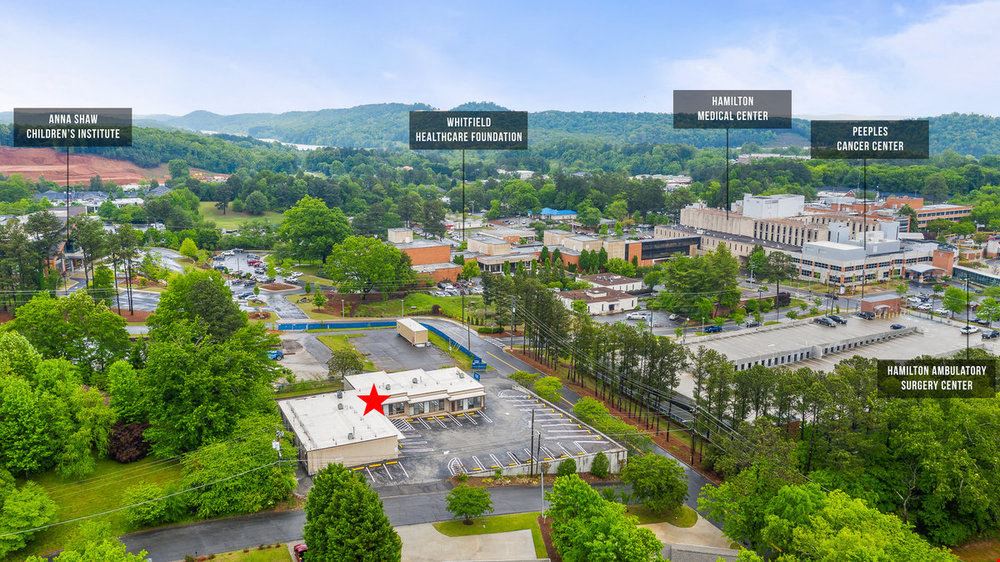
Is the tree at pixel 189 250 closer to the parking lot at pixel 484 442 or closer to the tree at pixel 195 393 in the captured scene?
the tree at pixel 195 393

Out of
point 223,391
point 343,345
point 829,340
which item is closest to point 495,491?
point 223,391

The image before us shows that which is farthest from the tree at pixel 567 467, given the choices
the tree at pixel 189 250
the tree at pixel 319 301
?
the tree at pixel 189 250

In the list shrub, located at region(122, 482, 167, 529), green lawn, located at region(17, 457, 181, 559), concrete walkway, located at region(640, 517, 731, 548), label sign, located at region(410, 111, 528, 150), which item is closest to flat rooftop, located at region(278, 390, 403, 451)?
green lawn, located at region(17, 457, 181, 559)

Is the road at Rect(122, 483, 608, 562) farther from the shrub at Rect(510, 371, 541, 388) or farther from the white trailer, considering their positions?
the white trailer

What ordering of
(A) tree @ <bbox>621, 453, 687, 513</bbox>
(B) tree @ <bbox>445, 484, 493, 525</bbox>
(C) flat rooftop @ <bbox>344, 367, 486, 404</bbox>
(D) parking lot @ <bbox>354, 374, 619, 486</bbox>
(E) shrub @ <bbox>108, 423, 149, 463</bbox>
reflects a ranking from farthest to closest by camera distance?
(C) flat rooftop @ <bbox>344, 367, 486, 404</bbox>
(D) parking lot @ <bbox>354, 374, 619, 486</bbox>
(E) shrub @ <bbox>108, 423, 149, 463</bbox>
(A) tree @ <bbox>621, 453, 687, 513</bbox>
(B) tree @ <bbox>445, 484, 493, 525</bbox>

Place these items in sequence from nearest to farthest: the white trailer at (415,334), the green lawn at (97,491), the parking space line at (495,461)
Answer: the green lawn at (97,491) < the parking space line at (495,461) < the white trailer at (415,334)

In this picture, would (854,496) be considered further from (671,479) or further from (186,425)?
(186,425)
